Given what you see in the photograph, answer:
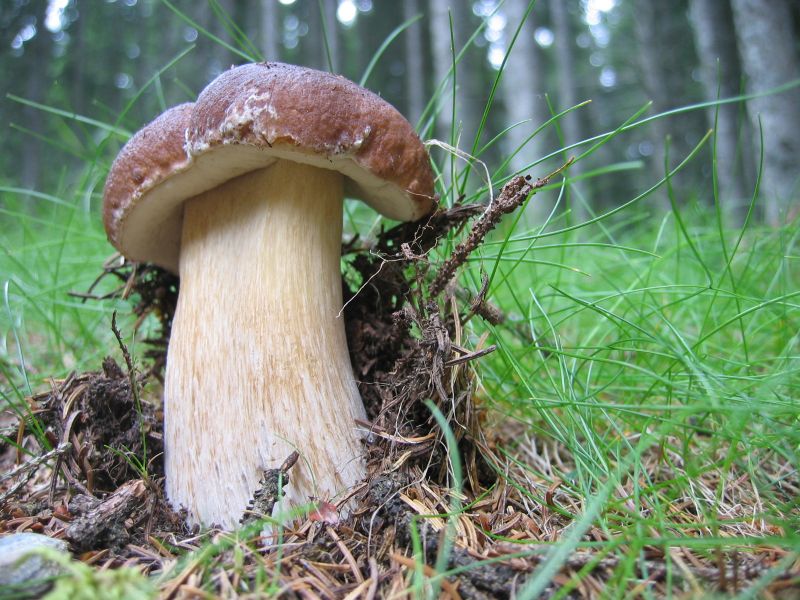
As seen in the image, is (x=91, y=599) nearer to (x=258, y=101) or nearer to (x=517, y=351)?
(x=258, y=101)

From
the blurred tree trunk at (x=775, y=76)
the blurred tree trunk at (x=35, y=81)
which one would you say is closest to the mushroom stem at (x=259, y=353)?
the blurred tree trunk at (x=775, y=76)

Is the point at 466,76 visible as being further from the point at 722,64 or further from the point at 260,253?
the point at 260,253

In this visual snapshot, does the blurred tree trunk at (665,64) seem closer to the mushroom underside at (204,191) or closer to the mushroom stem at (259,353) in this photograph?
the mushroom underside at (204,191)

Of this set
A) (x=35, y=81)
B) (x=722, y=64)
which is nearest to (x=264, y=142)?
(x=722, y=64)

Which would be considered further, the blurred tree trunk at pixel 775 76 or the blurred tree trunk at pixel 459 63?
the blurred tree trunk at pixel 459 63

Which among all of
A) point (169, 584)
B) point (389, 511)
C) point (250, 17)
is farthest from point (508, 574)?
point (250, 17)

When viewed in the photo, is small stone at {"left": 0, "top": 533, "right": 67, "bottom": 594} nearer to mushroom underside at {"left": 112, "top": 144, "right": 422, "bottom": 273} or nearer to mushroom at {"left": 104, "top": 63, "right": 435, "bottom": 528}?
mushroom at {"left": 104, "top": 63, "right": 435, "bottom": 528}
